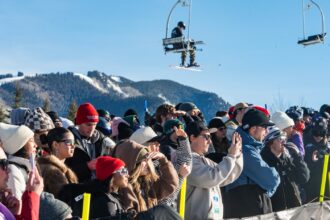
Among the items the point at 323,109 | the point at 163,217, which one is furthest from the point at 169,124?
the point at 323,109

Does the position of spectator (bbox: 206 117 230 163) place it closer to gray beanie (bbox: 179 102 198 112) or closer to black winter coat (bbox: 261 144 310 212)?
black winter coat (bbox: 261 144 310 212)

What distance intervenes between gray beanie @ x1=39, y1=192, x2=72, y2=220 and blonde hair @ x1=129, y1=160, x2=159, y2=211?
3.82 ft

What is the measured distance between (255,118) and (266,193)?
818 mm

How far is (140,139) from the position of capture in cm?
630

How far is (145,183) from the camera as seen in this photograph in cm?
539

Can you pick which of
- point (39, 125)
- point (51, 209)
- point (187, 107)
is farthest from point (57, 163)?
point (187, 107)

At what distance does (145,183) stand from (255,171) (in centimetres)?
132

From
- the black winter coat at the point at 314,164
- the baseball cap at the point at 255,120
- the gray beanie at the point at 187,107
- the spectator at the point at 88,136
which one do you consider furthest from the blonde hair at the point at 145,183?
→ the gray beanie at the point at 187,107

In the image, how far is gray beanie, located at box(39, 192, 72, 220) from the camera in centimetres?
402

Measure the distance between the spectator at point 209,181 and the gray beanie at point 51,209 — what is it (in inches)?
72.6

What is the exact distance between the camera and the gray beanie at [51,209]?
4020mm

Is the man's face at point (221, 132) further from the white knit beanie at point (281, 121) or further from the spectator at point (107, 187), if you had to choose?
the spectator at point (107, 187)

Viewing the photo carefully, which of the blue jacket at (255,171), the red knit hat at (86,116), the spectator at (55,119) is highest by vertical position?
the red knit hat at (86,116)

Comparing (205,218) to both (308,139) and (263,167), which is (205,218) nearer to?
(263,167)
